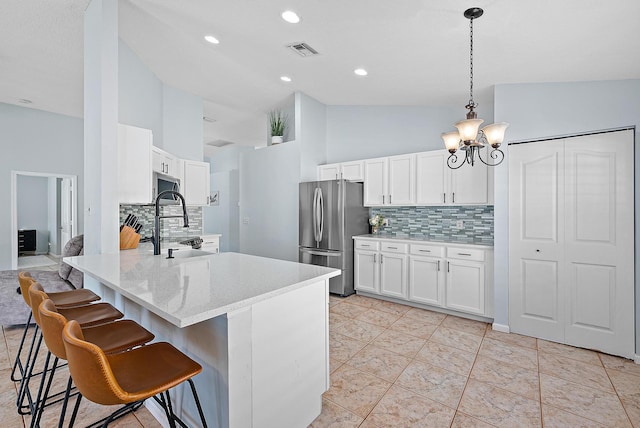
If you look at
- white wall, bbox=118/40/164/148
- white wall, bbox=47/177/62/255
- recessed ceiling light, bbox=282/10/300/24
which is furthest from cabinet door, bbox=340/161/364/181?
white wall, bbox=47/177/62/255

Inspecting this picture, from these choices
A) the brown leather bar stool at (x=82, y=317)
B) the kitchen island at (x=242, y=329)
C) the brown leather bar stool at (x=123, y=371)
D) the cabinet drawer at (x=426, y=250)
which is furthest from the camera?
the cabinet drawer at (x=426, y=250)

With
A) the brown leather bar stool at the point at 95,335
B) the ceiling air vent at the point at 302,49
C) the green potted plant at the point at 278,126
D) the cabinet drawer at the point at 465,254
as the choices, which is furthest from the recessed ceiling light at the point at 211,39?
the cabinet drawer at the point at 465,254

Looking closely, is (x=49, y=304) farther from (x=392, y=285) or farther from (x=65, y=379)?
(x=392, y=285)

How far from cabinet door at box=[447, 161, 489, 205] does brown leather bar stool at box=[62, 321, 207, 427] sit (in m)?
3.41

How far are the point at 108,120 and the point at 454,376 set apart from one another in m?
3.47

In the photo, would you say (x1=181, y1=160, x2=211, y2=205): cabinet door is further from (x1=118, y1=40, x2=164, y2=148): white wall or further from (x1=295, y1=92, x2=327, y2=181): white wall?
(x1=295, y1=92, x2=327, y2=181): white wall

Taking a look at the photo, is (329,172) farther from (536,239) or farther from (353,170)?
(536,239)

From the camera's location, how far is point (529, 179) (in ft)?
10.2

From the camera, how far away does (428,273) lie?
A: 12.7ft

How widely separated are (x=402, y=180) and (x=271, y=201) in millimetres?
2210

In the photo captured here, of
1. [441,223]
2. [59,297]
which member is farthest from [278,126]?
[59,297]

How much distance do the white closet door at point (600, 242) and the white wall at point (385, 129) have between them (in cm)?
140

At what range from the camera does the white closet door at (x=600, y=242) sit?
266cm

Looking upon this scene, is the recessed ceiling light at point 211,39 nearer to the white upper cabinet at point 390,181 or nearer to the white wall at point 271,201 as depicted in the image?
the white wall at point 271,201
